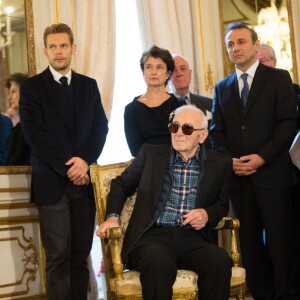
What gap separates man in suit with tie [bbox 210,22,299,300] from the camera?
417 cm

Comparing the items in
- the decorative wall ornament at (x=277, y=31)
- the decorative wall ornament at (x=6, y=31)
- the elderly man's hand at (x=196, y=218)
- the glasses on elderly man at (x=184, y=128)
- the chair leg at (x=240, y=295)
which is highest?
the decorative wall ornament at (x=277, y=31)

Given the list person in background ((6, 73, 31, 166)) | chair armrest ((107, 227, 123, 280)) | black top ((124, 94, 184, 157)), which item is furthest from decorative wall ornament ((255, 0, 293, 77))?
chair armrest ((107, 227, 123, 280))

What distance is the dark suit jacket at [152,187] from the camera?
11.5 ft

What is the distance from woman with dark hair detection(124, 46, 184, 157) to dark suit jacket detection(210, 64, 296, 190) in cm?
38

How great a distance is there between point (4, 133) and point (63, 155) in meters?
0.78

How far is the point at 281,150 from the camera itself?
4180 millimetres

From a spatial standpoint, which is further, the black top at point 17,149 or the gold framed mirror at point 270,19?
the gold framed mirror at point 270,19

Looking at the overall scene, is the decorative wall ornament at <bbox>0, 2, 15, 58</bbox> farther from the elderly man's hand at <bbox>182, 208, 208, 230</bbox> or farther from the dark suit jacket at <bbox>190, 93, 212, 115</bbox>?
the elderly man's hand at <bbox>182, 208, 208, 230</bbox>

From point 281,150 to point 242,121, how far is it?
333mm

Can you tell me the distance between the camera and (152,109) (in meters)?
4.30

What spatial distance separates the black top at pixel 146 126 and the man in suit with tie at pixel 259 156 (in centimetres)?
39

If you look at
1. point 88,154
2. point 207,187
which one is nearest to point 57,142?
point 88,154

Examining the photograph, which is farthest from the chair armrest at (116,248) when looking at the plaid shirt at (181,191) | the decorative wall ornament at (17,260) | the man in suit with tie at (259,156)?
the decorative wall ornament at (17,260)

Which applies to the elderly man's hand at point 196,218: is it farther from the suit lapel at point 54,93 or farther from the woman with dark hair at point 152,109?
the suit lapel at point 54,93
